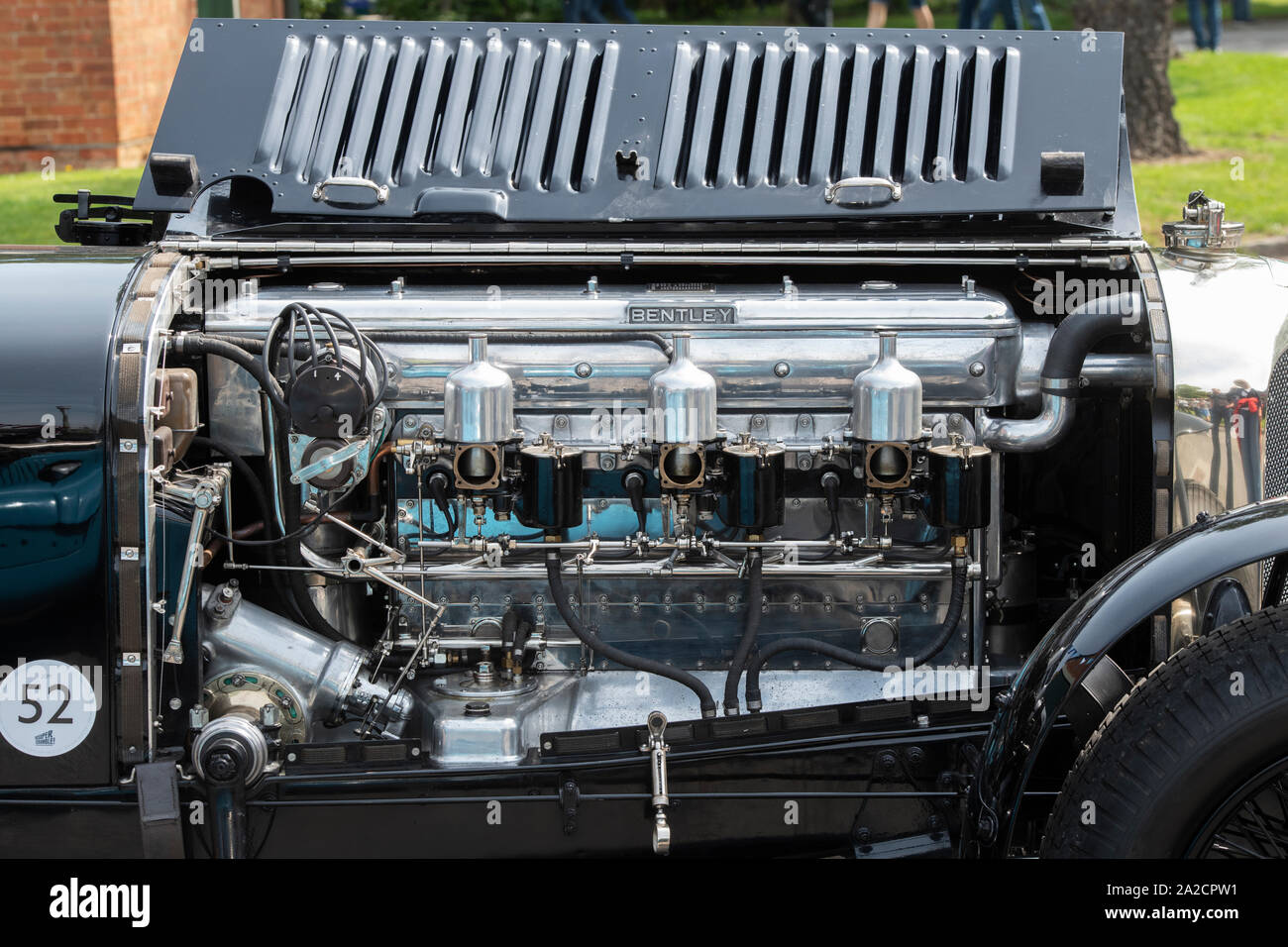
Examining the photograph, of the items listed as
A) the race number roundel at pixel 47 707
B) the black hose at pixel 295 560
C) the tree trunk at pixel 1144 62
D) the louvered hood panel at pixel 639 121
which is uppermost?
the tree trunk at pixel 1144 62

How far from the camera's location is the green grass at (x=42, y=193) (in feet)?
30.2

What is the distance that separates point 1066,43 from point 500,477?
1787mm

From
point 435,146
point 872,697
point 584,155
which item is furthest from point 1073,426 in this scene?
point 435,146

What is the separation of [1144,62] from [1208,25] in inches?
289

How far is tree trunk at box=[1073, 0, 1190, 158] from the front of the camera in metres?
9.99

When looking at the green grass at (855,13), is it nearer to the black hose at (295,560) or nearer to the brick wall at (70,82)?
the brick wall at (70,82)

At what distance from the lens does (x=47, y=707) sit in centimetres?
291

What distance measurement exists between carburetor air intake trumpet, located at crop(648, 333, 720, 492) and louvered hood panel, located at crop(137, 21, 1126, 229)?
1.85 feet

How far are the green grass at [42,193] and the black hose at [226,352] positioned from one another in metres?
6.21

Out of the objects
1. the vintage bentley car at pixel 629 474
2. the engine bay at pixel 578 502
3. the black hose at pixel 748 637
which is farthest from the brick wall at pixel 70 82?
the black hose at pixel 748 637

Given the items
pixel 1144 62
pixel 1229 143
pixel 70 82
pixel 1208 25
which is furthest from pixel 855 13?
pixel 70 82

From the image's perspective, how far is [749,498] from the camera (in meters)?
3.01

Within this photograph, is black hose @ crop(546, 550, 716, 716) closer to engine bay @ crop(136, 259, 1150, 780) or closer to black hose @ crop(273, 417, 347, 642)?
engine bay @ crop(136, 259, 1150, 780)

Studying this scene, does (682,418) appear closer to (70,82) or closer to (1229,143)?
(1229,143)
